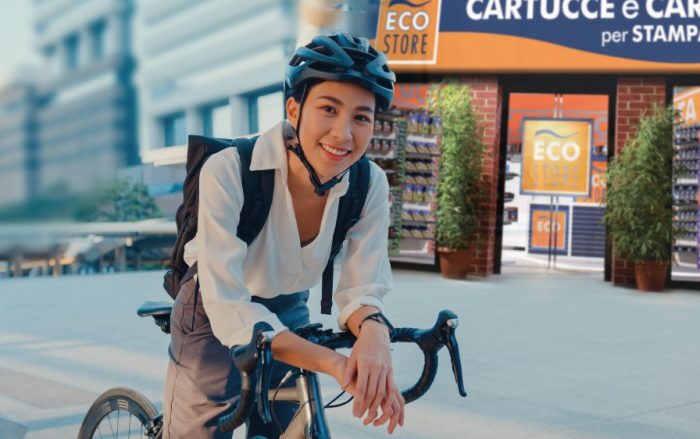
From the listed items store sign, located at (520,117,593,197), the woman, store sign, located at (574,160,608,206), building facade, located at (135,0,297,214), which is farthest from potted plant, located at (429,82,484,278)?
the woman

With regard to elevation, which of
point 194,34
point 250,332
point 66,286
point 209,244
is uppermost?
point 194,34

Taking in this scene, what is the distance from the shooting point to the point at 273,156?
1.43 meters

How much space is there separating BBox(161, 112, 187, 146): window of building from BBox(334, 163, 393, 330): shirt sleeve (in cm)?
1592

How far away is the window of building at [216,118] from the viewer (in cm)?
1720

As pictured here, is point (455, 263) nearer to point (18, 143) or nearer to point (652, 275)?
point (652, 275)

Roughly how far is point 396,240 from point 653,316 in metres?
4.16

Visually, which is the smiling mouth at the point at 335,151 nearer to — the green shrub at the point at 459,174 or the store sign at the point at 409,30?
the green shrub at the point at 459,174

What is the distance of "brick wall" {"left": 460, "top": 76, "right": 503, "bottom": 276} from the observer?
10617mm

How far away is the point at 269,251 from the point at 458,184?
896 cm

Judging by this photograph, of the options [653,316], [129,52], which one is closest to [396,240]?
[653,316]

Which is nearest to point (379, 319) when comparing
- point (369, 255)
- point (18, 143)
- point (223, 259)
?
point (369, 255)

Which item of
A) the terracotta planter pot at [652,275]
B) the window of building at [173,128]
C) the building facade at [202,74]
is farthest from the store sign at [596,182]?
the window of building at [173,128]

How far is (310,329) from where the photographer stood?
1291 mm

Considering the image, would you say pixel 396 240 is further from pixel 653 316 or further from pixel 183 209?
pixel 183 209
